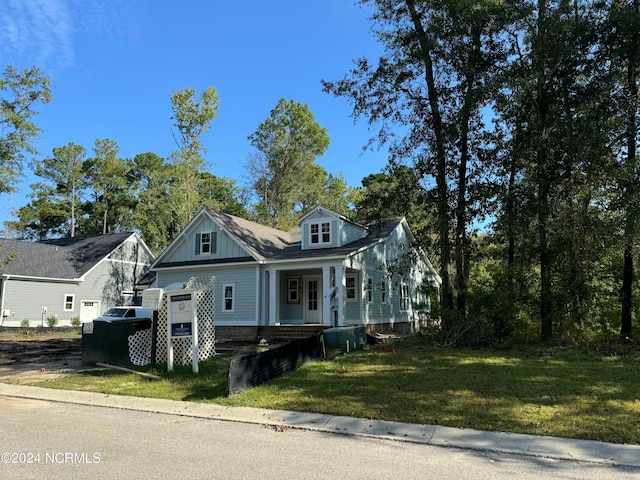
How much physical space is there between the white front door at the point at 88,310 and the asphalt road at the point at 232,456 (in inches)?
1027

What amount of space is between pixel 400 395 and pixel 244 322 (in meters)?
13.2

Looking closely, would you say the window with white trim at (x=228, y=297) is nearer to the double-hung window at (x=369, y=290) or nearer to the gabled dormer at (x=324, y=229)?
the gabled dormer at (x=324, y=229)

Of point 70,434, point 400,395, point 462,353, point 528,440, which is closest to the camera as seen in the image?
point 528,440

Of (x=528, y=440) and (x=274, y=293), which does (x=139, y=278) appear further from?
(x=528, y=440)

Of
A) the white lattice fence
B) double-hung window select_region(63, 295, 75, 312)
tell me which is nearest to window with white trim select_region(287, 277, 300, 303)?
the white lattice fence

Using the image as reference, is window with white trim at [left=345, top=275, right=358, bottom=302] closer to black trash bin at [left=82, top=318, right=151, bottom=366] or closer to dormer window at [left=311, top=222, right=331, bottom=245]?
dormer window at [left=311, top=222, right=331, bottom=245]

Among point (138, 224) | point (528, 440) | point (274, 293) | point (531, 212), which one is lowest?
point (528, 440)

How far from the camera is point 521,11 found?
14547 millimetres

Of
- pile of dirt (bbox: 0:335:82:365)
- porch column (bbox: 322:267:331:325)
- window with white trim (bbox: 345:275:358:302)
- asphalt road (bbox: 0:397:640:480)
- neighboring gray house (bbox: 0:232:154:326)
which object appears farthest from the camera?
neighboring gray house (bbox: 0:232:154:326)

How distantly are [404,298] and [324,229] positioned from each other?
23.2 feet

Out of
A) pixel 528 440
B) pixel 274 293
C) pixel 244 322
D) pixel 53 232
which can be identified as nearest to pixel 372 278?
pixel 274 293

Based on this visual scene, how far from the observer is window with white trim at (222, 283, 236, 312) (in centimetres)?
2038

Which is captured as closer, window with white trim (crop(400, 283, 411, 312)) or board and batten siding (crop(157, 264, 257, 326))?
board and batten siding (crop(157, 264, 257, 326))

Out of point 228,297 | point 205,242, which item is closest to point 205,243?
point 205,242
